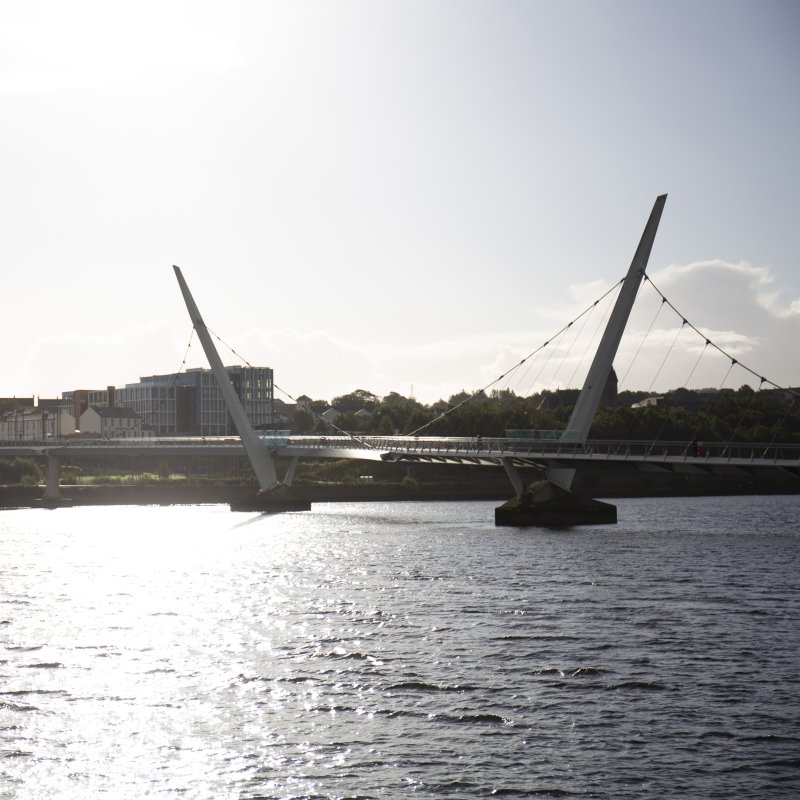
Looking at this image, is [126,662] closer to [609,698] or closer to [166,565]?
[609,698]

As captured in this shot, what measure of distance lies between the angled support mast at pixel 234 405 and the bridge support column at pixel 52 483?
2352 cm

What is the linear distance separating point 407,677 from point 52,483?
98.1 m

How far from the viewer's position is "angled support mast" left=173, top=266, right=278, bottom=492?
9931 cm

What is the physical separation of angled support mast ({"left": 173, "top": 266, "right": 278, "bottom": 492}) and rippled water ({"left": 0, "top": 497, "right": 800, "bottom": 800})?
158ft

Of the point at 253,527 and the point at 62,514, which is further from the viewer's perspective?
the point at 62,514

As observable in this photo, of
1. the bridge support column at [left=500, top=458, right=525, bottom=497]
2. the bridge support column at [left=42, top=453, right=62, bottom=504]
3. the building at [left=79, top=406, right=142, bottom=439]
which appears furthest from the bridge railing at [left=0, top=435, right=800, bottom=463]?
the building at [left=79, top=406, right=142, bottom=439]

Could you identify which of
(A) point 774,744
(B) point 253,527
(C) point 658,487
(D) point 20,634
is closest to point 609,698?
(A) point 774,744

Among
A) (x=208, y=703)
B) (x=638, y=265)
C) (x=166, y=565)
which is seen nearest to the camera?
(x=208, y=703)

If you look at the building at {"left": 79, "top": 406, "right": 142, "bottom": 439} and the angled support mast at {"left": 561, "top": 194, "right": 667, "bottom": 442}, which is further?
the building at {"left": 79, "top": 406, "right": 142, "bottom": 439}

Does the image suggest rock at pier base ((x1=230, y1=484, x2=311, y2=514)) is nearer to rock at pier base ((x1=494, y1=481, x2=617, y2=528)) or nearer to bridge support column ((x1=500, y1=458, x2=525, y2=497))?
bridge support column ((x1=500, y1=458, x2=525, y2=497))

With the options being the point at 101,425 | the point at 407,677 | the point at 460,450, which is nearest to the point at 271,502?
the point at 460,450

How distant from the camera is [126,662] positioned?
2645 centimetres

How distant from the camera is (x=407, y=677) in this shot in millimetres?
24406

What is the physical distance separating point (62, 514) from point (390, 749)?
8428 centimetres
